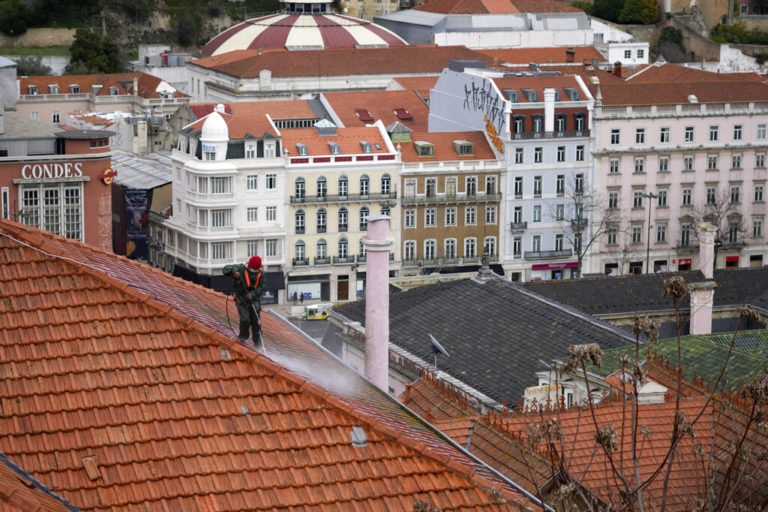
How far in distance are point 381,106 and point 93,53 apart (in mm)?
49710

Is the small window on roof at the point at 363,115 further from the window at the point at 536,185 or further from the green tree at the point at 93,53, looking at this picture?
the green tree at the point at 93,53

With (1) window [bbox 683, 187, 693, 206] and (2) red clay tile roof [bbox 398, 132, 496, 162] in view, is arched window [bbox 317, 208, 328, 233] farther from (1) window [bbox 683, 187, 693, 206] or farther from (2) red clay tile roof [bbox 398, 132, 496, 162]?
(1) window [bbox 683, 187, 693, 206]

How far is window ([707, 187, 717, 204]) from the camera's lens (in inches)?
4289

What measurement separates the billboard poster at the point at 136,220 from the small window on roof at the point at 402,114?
60.9ft

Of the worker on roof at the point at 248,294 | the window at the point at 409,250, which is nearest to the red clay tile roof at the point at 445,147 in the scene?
the window at the point at 409,250

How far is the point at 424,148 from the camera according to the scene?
10356 cm

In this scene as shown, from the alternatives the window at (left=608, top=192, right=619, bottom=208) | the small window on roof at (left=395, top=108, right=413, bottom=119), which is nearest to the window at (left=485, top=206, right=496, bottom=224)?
the window at (left=608, top=192, right=619, bottom=208)

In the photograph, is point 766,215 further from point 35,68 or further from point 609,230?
point 35,68

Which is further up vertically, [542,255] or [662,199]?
[662,199]

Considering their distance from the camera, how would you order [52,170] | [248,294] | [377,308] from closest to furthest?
[248,294], [377,308], [52,170]

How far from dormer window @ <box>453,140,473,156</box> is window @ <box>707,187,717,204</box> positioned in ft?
50.2

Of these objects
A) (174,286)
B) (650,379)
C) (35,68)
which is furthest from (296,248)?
(174,286)

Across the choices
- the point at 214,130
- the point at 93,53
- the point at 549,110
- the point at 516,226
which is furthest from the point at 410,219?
the point at 93,53

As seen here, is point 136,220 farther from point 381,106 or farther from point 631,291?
point 631,291
